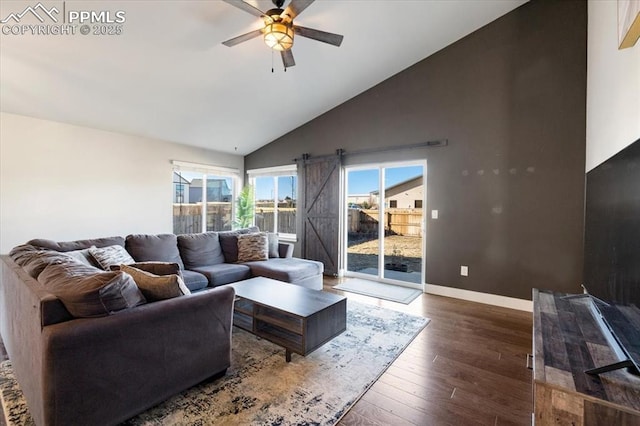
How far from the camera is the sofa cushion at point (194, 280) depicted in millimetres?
3330

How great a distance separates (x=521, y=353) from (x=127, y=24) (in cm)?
500

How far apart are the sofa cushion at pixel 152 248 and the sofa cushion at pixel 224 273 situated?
41 cm

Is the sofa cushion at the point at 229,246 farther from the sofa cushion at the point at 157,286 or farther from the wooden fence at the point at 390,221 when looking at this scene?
the sofa cushion at the point at 157,286

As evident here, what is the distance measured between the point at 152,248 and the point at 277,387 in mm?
2636

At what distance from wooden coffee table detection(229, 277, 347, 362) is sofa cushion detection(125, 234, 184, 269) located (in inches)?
58.6

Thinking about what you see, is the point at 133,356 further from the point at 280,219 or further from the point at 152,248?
the point at 280,219

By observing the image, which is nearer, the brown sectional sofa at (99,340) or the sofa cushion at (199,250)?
the brown sectional sofa at (99,340)

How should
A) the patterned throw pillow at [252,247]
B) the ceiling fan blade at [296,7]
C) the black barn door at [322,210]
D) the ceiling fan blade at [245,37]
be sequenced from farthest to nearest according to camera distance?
the black barn door at [322,210]
the patterned throw pillow at [252,247]
the ceiling fan blade at [245,37]
the ceiling fan blade at [296,7]

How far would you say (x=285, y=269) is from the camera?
3.81m

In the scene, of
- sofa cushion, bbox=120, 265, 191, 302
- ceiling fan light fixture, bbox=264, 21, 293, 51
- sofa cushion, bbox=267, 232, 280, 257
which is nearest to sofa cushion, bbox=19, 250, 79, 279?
sofa cushion, bbox=120, 265, 191, 302

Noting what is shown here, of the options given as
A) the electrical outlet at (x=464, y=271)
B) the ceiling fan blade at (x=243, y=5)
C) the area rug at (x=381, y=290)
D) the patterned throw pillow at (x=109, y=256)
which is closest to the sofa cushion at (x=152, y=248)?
the patterned throw pillow at (x=109, y=256)

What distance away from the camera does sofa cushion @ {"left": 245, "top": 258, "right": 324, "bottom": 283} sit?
12.3 feet

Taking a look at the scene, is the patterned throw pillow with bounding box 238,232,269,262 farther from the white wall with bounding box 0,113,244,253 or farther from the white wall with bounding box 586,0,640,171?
the white wall with bounding box 586,0,640,171

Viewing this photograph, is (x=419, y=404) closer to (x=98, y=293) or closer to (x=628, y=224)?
(x=628, y=224)
